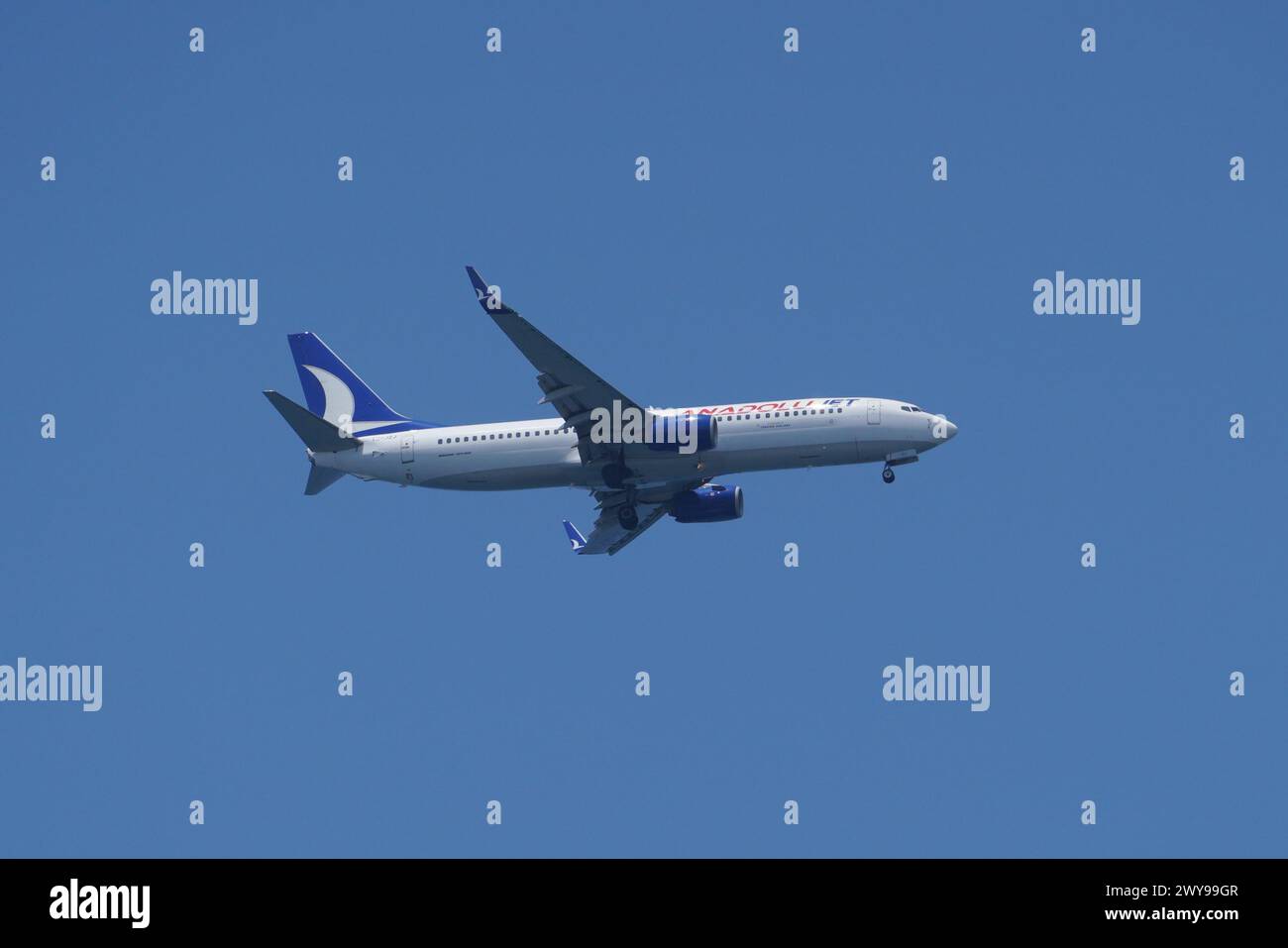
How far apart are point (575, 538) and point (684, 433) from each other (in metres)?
11.8

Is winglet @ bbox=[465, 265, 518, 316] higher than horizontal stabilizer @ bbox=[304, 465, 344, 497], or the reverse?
winglet @ bbox=[465, 265, 518, 316]

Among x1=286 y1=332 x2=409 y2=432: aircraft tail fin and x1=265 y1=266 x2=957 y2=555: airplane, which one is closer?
x1=265 y1=266 x2=957 y2=555: airplane

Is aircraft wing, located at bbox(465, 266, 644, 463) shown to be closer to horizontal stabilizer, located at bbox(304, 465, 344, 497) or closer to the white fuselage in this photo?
the white fuselage

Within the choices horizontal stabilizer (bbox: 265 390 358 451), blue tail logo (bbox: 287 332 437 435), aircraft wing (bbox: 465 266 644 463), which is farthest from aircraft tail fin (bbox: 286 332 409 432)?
aircraft wing (bbox: 465 266 644 463)

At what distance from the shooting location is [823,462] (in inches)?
3031

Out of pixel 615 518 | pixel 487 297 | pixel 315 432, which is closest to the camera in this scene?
Answer: pixel 487 297

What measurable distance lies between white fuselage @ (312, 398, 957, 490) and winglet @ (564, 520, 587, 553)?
6223 millimetres

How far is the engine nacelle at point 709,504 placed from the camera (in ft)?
272

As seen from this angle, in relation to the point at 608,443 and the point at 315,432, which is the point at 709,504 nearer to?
the point at 608,443

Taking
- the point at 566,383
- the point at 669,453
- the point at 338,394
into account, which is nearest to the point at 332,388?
the point at 338,394

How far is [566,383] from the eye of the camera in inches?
3046

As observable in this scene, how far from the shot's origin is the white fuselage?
3012 inches

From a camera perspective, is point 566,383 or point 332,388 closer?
point 566,383
